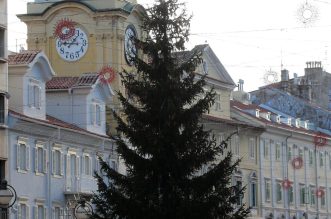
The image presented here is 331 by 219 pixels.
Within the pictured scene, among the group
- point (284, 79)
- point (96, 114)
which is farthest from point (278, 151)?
point (96, 114)

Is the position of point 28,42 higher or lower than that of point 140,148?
higher

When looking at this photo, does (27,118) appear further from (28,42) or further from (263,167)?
(263,167)

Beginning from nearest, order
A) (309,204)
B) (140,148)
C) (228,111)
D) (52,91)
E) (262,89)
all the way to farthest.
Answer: (140,148), (52,91), (228,111), (309,204), (262,89)

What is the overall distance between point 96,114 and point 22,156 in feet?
34.7

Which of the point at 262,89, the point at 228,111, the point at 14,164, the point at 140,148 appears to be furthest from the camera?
the point at 262,89

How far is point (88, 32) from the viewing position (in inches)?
3334

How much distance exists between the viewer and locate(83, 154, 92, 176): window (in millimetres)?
74688

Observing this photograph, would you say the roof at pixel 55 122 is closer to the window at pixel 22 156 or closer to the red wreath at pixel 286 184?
the window at pixel 22 156

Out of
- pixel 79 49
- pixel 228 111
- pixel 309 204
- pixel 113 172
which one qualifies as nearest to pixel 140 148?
pixel 113 172

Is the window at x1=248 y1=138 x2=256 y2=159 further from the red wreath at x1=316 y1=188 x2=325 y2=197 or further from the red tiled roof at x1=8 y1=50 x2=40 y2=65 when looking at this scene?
the red tiled roof at x1=8 y1=50 x2=40 y2=65

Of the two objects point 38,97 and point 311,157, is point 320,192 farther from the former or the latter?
point 38,97

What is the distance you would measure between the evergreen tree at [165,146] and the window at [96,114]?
27477 millimetres

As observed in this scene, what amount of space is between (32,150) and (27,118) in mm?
2006

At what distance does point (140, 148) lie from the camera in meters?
48.0
